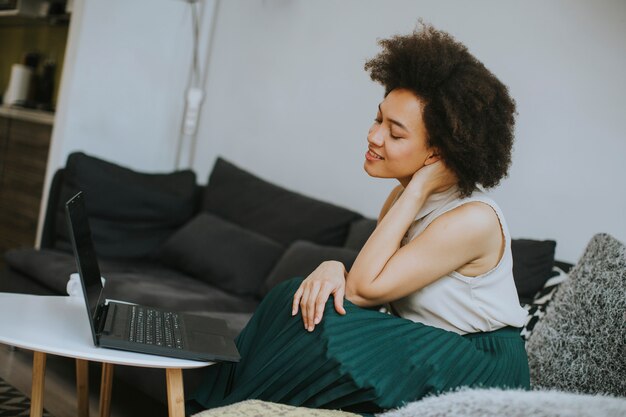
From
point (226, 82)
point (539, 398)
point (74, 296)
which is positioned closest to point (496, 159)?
point (539, 398)

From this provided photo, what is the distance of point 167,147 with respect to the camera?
4293 mm

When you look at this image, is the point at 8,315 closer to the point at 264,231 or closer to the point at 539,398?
the point at 539,398

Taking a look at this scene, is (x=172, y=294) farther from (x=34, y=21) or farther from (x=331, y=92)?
(x=34, y=21)

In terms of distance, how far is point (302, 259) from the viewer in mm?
2809

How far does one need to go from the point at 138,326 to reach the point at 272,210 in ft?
5.49

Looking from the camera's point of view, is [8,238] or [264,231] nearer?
[264,231]

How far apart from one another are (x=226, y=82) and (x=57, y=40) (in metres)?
1.88

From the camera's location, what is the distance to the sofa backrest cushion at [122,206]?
10.8 feet

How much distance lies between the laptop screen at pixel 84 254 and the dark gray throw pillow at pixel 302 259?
3.49ft

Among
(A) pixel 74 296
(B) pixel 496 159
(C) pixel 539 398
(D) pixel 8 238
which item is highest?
(B) pixel 496 159

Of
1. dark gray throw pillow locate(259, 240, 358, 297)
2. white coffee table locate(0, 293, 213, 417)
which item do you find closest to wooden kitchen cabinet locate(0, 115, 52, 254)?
dark gray throw pillow locate(259, 240, 358, 297)

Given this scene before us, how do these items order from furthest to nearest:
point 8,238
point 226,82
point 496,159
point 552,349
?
point 8,238
point 226,82
point 552,349
point 496,159

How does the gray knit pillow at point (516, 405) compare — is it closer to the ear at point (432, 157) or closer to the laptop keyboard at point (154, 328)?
the laptop keyboard at point (154, 328)

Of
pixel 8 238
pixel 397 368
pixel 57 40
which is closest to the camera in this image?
pixel 397 368
